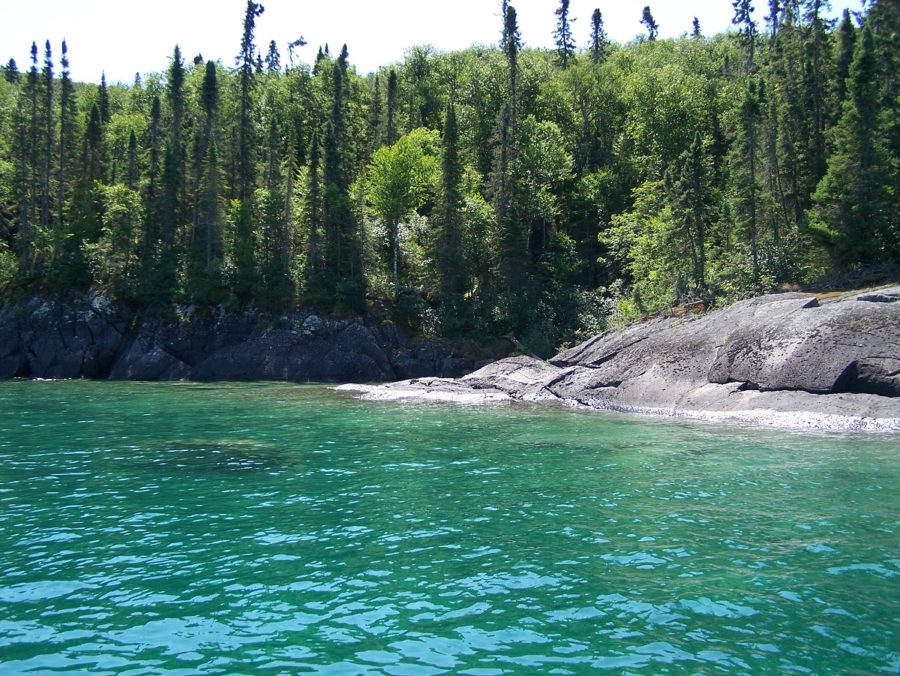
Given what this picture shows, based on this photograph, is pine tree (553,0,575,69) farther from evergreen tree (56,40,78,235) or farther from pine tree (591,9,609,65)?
evergreen tree (56,40,78,235)

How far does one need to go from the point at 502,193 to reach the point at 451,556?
51.6 metres

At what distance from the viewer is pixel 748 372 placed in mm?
29453

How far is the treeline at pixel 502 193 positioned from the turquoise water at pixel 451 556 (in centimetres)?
2823

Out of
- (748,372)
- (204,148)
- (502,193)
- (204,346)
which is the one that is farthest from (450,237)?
(748,372)

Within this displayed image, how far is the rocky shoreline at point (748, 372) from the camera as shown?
26297 millimetres

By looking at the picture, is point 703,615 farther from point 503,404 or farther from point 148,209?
point 148,209

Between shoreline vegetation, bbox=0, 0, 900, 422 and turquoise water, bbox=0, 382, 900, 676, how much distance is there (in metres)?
26.2

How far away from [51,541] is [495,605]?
320 inches

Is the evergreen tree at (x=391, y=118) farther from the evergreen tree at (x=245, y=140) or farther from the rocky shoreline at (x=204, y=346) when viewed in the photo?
the rocky shoreline at (x=204, y=346)

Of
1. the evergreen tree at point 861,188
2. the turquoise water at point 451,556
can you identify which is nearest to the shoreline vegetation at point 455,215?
the evergreen tree at point 861,188

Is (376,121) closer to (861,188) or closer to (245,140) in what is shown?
(245,140)

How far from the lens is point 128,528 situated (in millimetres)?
12797

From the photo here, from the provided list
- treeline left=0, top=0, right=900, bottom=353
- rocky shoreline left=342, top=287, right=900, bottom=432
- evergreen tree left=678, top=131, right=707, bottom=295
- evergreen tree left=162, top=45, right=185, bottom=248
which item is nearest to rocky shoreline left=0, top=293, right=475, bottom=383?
treeline left=0, top=0, right=900, bottom=353

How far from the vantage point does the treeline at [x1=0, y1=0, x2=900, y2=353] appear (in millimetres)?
46000
